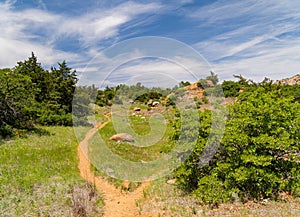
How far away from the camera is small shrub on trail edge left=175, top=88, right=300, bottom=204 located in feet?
28.2

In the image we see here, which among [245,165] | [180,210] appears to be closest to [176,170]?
[180,210]

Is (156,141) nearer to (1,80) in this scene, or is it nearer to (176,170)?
(176,170)

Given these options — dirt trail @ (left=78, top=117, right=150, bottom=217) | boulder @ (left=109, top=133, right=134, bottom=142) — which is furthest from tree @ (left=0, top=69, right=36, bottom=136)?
dirt trail @ (left=78, top=117, right=150, bottom=217)

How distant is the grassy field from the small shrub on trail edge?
4467 millimetres

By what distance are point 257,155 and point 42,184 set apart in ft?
28.6

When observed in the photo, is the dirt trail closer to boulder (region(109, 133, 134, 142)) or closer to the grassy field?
the grassy field

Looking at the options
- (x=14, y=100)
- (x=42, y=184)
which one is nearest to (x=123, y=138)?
(x=14, y=100)

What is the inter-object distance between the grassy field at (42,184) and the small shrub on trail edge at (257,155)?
4467 mm

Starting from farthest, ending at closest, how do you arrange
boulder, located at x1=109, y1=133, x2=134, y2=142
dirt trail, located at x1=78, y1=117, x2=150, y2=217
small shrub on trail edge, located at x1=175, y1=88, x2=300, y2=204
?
boulder, located at x1=109, y1=133, x2=134, y2=142
dirt trail, located at x1=78, y1=117, x2=150, y2=217
small shrub on trail edge, located at x1=175, y1=88, x2=300, y2=204

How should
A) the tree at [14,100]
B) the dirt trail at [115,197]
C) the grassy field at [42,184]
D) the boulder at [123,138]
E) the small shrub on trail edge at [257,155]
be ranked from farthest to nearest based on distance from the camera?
the boulder at [123,138] → the tree at [14,100] → the dirt trail at [115,197] → the grassy field at [42,184] → the small shrub on trail edge at [257,155]

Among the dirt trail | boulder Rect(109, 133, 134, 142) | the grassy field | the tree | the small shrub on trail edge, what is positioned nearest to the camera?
the small shrub on trail edge

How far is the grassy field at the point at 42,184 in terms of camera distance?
8.70m

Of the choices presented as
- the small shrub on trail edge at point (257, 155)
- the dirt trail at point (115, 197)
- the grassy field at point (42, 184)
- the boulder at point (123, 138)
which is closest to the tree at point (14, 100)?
the grassy field at point (42, 184)

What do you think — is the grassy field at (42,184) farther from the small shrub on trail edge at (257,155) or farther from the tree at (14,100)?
the small shrub on trail edge at (257,155)
